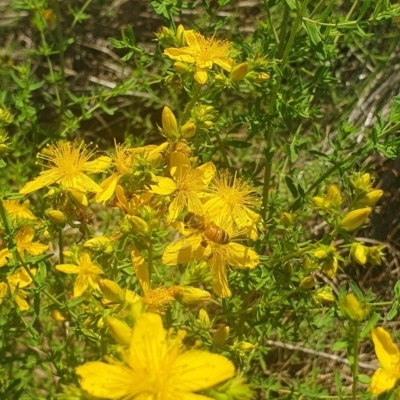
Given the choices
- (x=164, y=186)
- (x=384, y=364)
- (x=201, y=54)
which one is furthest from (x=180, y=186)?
(x=384, y=364)

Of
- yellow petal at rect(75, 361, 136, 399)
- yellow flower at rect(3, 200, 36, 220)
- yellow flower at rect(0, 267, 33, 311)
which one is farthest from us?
yellow flower at rect(3, 200, 36, 220)

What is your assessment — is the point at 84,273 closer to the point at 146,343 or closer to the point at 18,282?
the point at 18,282

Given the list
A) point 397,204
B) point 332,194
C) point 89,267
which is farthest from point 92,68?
point 332,194

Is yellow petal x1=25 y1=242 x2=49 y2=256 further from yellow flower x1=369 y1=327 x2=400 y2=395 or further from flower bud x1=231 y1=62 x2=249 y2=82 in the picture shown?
yellow flower x1=369 y1=327 x2=400 y2=395

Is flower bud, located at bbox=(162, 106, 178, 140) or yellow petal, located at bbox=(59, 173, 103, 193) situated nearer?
flower bud, located at bbox=(162, 106, 178, 140)

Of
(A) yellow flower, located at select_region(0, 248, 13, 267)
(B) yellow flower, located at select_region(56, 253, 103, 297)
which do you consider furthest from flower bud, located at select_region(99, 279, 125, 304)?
(A) yellow flower, located at select_region(0, 248, 13, 267)

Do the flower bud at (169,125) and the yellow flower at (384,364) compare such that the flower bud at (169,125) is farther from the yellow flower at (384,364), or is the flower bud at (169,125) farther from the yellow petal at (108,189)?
the yellow flower at (384,364)

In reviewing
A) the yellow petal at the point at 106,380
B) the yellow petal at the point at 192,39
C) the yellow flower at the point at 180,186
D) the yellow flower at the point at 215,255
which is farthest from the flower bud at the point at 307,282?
the yellow petal at the point at 192,39

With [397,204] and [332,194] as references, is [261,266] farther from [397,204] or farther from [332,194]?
[397,204]
